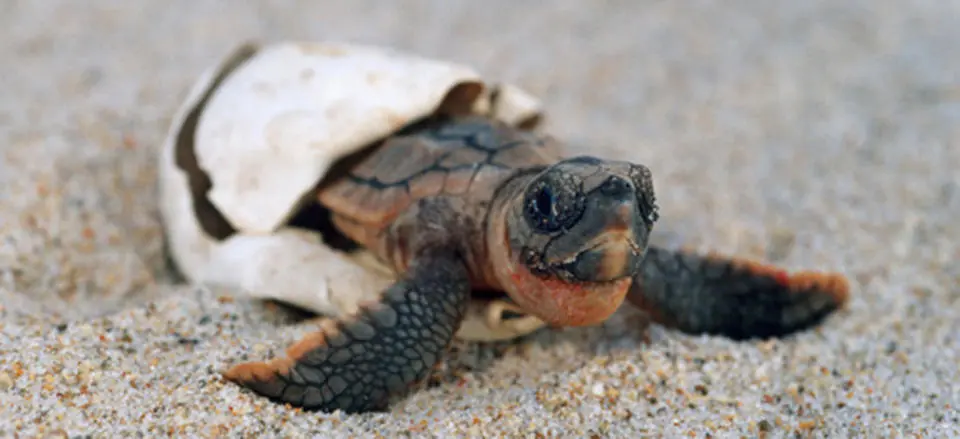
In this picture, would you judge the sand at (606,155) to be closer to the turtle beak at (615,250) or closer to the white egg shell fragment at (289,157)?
the white egg shell fragment at (289,157)

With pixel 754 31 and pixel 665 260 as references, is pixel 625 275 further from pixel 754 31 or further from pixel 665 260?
pixel 754 31

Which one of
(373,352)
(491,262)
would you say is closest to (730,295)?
(491,262)

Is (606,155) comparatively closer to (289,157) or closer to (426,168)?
(426,168)

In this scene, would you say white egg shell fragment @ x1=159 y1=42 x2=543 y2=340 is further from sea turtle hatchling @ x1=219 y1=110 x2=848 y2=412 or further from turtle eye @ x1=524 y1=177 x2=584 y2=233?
turtle eye @ x1=524 y1=177 x2=584 y2=233

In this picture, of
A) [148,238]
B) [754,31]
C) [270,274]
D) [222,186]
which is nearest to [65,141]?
[148,238]

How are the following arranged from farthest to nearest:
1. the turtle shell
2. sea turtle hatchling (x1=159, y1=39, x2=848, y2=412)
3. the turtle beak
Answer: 1. the turtle shell
2. sea turtle hatchling (x1=159, y1=39, x2=848, y2=412)
3. the turtle beak

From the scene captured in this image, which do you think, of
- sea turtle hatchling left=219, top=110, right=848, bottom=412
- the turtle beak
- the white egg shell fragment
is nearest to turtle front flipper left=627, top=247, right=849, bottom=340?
sea turtle hatchling left=219, top=110, right=848, bottom=412
